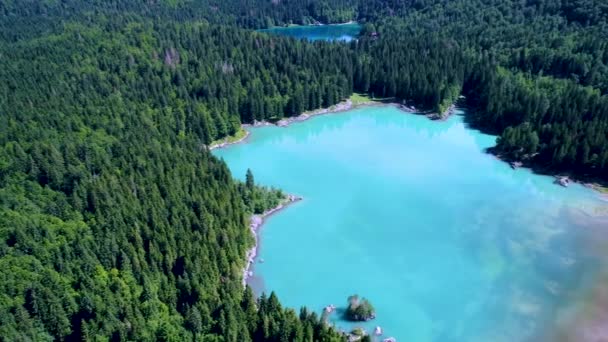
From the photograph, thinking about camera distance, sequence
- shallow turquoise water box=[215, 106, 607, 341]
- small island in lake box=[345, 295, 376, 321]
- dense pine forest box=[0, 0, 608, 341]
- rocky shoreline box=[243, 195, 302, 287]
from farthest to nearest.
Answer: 1. rocky shoreline box=[243, 195, 302, 287]
2. shallow turquoise water box=[215, 106, 607, 341]
3. small island in lake box=[345, 295, 376, 321]
4. dense pine forest box=[0, 0, 608, 341]

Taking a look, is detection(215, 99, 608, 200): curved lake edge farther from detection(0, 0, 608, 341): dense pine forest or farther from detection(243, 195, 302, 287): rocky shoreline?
detection(243, 195, 302, 287): rocky shoreline

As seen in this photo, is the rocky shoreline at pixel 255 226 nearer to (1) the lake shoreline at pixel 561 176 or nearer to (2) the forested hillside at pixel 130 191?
(2) the forested hillside at pixel 130 191

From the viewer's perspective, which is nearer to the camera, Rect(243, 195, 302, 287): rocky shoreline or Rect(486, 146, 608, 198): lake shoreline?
Rect(243, 195, 302, 287): rocky shoreline

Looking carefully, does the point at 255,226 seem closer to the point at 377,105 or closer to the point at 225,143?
the point at 225,143

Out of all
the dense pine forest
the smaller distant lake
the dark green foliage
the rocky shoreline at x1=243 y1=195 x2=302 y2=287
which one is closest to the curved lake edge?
the dense pine forest

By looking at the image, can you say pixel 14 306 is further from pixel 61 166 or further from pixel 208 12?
pixel 208 12

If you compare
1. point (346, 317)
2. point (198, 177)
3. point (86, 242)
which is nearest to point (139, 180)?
point (198, 177)

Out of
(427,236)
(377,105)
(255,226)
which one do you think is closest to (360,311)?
(427,236)
